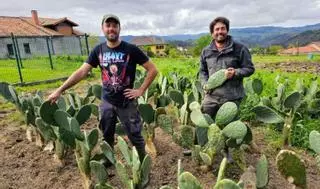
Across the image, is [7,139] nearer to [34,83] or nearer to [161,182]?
[161,182]

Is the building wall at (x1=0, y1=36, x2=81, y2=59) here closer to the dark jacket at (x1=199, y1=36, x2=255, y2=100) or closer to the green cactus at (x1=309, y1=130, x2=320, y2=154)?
the dark jacket at (x1=199, y1=36, x2=255, y2=100)

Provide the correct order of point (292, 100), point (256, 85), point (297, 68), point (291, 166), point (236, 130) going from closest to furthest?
1. point (291, 166)
2. point (236, 130)
3. point (292, 100)
4. point (256, 85)
5. point (297, 68)

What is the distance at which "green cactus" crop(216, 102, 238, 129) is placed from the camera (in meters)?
2.63

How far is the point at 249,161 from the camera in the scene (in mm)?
3309

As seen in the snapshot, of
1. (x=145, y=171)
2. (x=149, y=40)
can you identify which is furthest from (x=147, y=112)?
(x=149, y=40)

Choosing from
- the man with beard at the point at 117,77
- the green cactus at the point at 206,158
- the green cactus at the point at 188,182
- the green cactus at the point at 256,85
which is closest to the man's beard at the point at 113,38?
the man with beard at the point at 117,77

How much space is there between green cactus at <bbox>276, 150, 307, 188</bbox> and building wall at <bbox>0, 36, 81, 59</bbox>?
63.9ft

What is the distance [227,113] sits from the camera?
2.66 meters

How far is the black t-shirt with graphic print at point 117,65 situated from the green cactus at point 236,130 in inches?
32.6

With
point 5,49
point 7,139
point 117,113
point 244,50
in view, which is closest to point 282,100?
point 244,50

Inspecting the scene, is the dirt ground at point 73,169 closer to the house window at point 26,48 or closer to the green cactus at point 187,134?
the green cactus at point 187,134

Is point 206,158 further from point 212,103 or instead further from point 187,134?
point 212,103

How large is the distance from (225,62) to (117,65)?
34.8 inches

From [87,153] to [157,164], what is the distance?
0.78m
